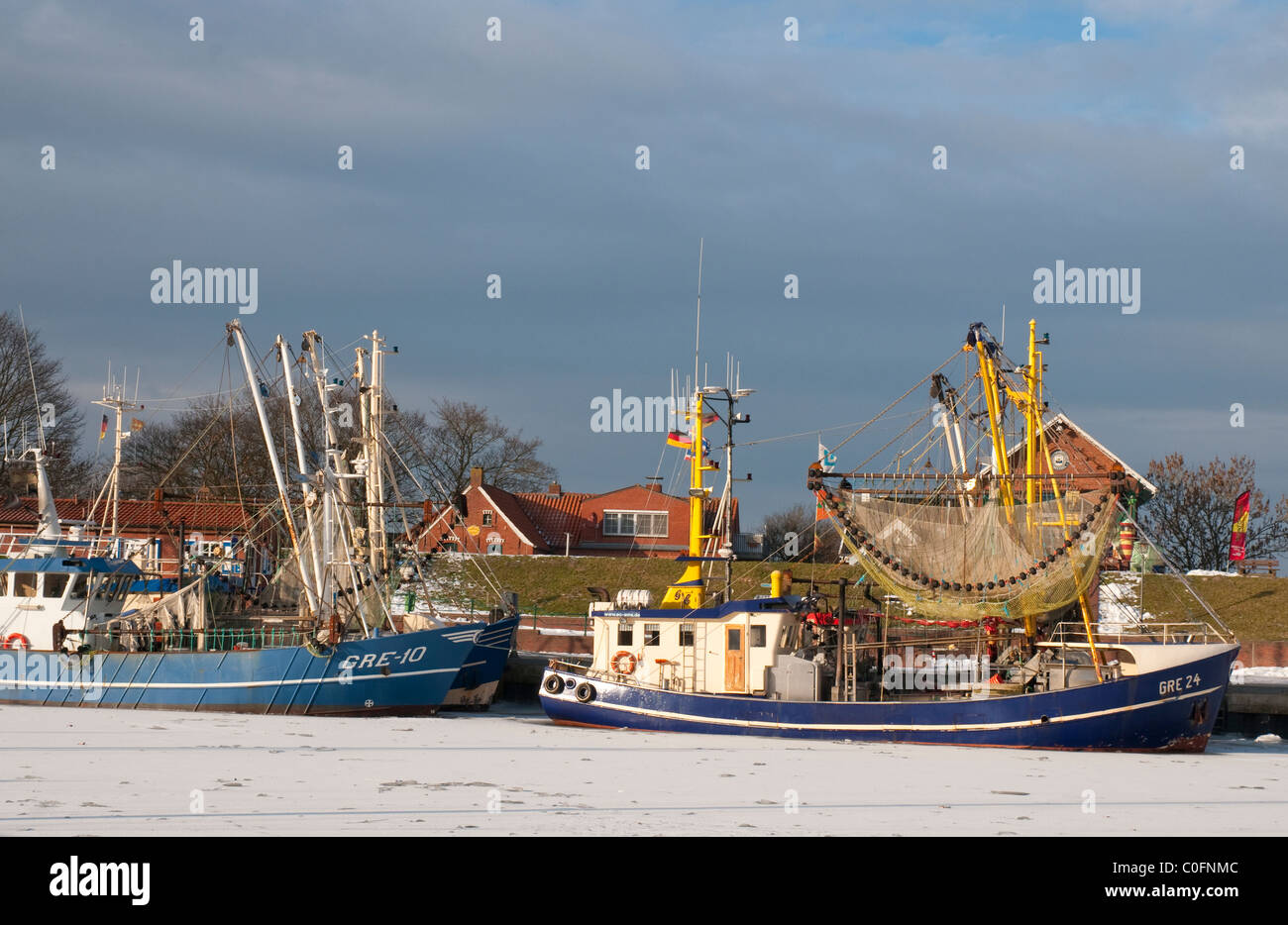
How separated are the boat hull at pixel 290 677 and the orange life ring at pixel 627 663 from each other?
407 cm

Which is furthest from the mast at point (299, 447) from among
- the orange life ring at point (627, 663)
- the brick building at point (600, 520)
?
the brick building at point (600, 520)

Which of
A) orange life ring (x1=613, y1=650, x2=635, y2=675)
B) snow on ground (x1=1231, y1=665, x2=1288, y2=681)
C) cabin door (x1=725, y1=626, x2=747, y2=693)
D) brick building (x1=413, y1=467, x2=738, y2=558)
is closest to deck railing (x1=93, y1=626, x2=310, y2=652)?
orange life ring (x1=613, y1=650, x2=635, y2=675)

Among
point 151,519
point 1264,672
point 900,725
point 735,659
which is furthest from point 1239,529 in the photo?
point 151,519

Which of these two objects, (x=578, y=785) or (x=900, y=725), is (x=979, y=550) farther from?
(x=578, y=785)

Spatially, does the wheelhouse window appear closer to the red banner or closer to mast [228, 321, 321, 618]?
mast [228, 321, 321, 618]

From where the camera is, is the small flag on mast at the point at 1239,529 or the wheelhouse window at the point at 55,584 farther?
the small flag on mast at the point at 1239,529

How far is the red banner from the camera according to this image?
6228 centimetres

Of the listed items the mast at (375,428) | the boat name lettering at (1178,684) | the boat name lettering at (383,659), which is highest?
Result: the mast at (375,428)

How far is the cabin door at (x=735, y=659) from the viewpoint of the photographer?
97.8ft

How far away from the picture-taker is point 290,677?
105 feet

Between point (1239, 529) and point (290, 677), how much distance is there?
2014 inches

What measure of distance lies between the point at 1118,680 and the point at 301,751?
1630 cm

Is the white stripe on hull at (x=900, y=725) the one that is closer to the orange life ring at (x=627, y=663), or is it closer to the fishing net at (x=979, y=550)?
the orange life ring at (x=627, y=663)
